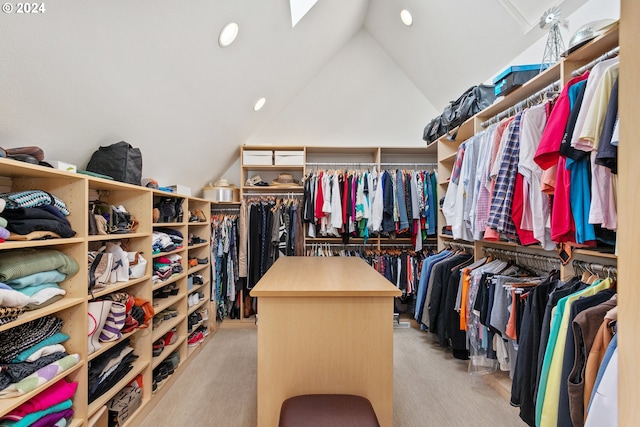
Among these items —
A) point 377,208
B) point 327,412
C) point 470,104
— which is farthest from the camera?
point 377,208

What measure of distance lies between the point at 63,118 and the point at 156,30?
65cm

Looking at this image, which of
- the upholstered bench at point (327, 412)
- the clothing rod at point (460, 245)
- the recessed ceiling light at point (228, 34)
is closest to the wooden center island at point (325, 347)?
the upholstered bench at point (327, 412)

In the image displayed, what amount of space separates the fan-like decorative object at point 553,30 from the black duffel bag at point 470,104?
51 cm

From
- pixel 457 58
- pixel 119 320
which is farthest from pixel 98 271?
pixel 457 58

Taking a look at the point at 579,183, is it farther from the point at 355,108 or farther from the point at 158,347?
the point at 355,108

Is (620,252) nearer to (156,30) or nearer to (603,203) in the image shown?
(603,203)

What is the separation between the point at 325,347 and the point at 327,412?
311 millimetres

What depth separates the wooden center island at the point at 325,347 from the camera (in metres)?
1.42

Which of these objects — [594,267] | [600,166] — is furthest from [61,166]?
[594,267]

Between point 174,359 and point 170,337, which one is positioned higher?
point 170,337

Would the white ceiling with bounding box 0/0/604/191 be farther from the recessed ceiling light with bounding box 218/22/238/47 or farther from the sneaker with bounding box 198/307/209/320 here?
the sneaker with bounding box 198/307/209/320

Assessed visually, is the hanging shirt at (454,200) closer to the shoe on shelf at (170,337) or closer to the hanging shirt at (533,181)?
the hanging shirt at (533,181)

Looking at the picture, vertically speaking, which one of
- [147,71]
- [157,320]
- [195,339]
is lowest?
[195,339]

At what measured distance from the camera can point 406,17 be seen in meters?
3.09
